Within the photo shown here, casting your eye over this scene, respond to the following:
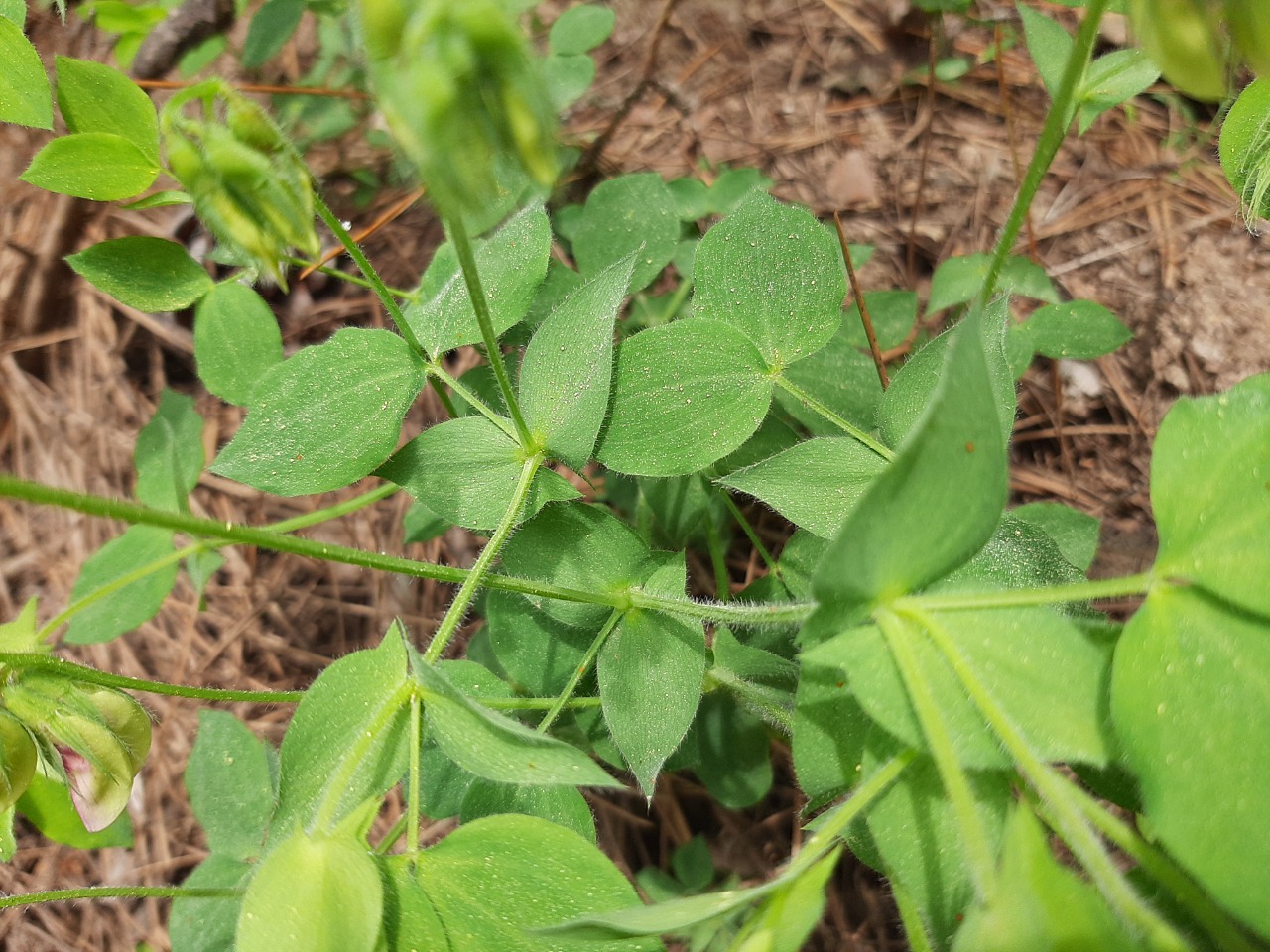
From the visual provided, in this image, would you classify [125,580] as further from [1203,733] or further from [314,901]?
[1203,733]

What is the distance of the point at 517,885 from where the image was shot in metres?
1.02

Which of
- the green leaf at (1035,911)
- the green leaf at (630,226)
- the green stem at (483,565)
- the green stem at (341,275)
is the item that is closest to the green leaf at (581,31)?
the green leaf at (630,226)

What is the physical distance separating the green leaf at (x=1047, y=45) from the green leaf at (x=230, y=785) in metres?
2.09

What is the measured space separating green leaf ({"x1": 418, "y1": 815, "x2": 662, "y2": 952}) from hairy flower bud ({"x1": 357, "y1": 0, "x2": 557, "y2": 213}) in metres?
0.74

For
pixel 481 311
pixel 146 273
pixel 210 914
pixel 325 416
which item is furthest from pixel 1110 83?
pixel 210 914

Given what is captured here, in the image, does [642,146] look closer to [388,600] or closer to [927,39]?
[927,39]

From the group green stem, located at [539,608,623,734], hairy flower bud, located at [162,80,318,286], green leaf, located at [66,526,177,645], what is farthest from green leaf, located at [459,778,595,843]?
green leaf, located at [66,526,177,645]

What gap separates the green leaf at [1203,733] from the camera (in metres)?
0.77

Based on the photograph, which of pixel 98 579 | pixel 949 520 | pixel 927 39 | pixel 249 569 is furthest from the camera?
pixel 927 39

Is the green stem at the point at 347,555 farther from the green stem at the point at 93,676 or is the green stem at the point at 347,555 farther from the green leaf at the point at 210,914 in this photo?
the green leaf at the point at 210,914

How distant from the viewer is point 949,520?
2.74 feet

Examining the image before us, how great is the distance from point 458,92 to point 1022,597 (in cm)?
76

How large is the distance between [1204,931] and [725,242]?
1.16 m

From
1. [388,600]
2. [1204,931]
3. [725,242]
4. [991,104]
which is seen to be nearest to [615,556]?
[725,242]
